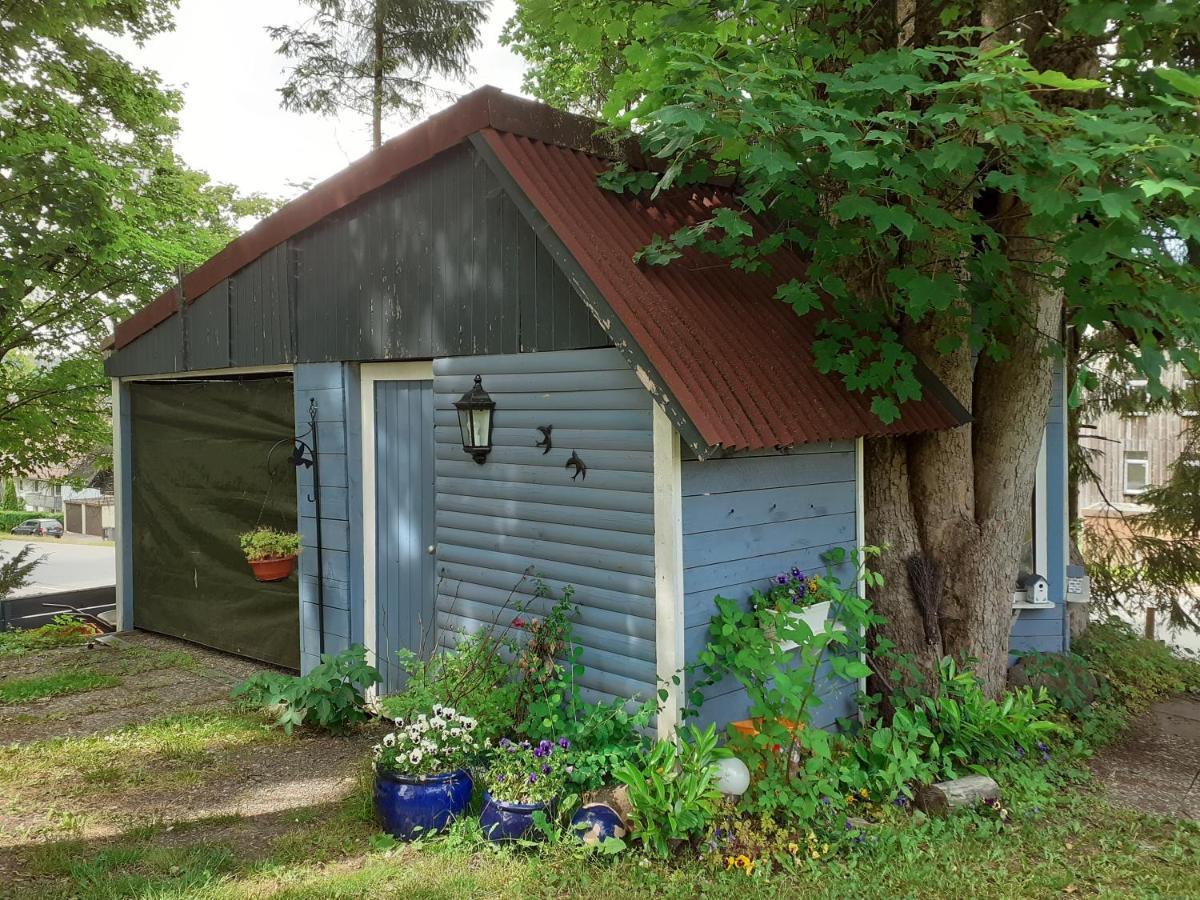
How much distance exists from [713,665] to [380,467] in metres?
3.14

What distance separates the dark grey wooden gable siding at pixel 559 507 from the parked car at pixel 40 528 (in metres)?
41.0

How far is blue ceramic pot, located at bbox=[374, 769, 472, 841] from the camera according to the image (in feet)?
13.9

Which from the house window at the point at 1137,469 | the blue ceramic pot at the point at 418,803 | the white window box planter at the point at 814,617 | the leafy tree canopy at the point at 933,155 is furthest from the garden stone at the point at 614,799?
the house window at the point at 1137,469

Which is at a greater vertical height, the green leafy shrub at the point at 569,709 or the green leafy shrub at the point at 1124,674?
the green leafy shrub at the point at 569,709

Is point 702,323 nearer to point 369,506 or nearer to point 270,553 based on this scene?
point 369,506

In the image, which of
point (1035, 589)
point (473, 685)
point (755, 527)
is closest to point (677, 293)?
point (755, 527)

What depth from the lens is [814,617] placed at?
15.9 feet

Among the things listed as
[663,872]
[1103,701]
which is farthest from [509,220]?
[1103,701]

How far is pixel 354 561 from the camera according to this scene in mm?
6426

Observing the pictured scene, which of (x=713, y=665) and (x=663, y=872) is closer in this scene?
(x=663, y=872)

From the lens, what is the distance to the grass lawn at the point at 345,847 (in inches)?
148

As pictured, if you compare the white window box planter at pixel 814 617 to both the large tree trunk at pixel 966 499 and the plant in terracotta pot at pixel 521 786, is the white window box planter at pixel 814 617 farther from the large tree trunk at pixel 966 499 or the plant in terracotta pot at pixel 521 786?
the plant in terracotta pot at pixel 521 786

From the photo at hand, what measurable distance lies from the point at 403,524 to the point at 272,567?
1.15 metres

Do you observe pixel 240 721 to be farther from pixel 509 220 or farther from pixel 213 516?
pixel 509 220
